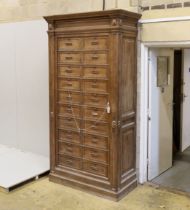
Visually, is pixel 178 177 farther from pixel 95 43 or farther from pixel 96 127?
pixel 95 43

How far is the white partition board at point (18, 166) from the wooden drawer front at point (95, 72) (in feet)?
5.59

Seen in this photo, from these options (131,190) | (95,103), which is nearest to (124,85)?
(95,103)

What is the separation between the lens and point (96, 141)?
14.3 ft

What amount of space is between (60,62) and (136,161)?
1.73 m

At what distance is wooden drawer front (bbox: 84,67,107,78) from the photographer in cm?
416

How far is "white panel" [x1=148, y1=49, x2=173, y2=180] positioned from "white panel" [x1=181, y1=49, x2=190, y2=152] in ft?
4.07

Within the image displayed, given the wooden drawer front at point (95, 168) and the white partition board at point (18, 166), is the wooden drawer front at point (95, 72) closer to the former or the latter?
the wooden drawer front at point (95, 168)

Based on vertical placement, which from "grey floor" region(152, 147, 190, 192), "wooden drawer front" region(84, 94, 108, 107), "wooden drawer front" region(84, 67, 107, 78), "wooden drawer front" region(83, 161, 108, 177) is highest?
"wooden drawer front" region(84, 67, 107, 78)

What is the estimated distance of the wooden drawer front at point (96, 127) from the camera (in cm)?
425

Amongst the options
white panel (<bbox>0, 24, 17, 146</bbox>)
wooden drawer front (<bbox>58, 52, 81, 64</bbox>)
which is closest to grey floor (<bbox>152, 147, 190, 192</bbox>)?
wooden drawer front (<bbox>58, 52, 81, 64</bbox>)

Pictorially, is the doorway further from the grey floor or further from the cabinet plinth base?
the cabinet plinth base

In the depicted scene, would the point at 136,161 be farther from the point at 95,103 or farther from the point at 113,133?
the point at 95,103

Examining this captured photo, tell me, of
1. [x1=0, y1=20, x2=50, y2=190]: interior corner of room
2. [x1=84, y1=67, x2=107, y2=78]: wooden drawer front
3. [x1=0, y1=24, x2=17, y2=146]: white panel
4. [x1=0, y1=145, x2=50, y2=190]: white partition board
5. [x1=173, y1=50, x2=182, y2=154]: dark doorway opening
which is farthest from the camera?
[x1=173, y1=50, x2=182, y2=154]: dark doorway opening

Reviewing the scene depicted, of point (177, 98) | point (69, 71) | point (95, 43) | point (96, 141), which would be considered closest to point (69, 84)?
point (69, 71)
